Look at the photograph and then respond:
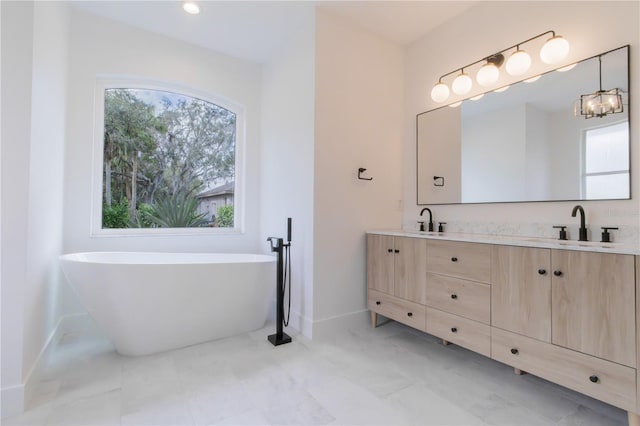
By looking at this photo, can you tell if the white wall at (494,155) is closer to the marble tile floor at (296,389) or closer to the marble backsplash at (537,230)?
the marble backsplash at (537,230)

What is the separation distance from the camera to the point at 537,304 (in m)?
1.55

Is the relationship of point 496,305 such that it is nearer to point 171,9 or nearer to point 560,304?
point 560,304

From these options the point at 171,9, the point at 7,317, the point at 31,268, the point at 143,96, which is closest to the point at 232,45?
the point at 171,9

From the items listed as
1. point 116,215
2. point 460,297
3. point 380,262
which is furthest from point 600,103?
point 116,215

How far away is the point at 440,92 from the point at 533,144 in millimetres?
860

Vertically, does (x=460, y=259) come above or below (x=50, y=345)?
above

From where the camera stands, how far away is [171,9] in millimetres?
2465

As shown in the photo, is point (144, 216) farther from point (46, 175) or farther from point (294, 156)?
point (294, 156)

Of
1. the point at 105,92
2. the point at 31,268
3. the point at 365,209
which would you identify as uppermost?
the point at 105,92

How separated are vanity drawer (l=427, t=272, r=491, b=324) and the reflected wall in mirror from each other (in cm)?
75

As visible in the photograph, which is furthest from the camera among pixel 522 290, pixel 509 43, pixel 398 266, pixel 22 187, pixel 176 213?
pixel 176 213

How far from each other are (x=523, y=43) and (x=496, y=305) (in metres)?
1.79

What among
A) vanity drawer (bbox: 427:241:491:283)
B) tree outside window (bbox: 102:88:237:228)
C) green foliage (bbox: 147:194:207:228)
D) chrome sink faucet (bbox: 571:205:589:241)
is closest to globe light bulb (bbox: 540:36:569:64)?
chrome sink faucet (bbox: 571:205:589:241)

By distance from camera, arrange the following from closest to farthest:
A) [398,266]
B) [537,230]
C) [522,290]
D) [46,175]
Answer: [522,290]
[46,175]
[537,230]
[398,266]
